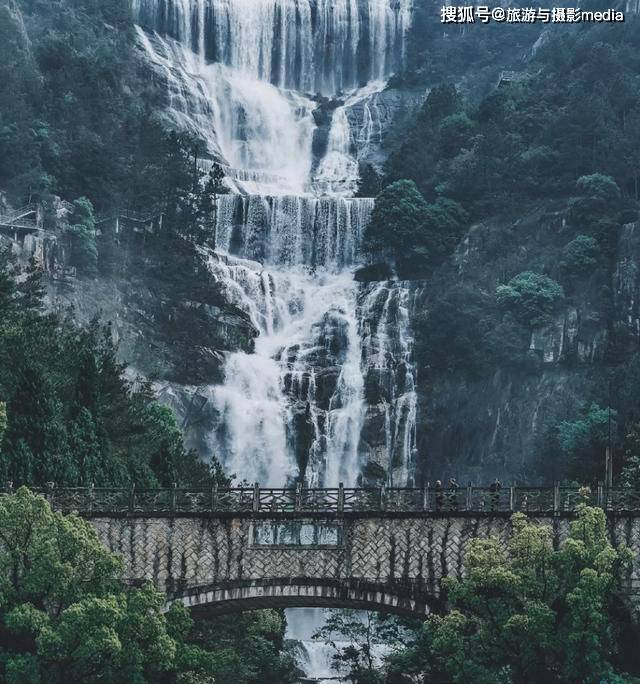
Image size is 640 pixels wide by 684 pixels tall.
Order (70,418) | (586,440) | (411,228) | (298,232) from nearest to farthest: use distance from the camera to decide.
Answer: (70,418) → (586,440) → (411,228) → (298,232)

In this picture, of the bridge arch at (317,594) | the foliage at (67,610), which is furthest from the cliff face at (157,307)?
the foliage at (67,610)

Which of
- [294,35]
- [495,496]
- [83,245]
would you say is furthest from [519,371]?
[495,496]

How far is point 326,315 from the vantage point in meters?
88.8

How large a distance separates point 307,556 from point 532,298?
137 ft

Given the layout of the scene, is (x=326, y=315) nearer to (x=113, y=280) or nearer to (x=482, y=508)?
(x=113, y=280)

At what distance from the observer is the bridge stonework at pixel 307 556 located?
44.5 meters

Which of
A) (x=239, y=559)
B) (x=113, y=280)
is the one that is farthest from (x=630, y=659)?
(x=113, y=280)

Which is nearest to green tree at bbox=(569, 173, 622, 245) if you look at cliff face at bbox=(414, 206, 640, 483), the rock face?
cliff face at bbox=(414, 206, 640, 483)

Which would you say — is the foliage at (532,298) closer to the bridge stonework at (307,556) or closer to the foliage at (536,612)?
the bridge stonework at (307,556)

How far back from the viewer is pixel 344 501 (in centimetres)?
4497

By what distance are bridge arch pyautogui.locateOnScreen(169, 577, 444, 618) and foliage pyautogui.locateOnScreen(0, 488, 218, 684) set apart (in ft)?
9.37

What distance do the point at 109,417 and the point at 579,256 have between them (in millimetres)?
30282

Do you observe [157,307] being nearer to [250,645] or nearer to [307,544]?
[250,645]

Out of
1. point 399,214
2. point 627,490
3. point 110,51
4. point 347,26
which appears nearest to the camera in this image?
point 627,490
